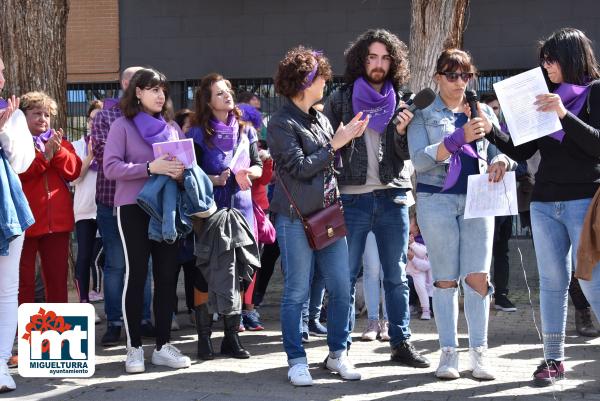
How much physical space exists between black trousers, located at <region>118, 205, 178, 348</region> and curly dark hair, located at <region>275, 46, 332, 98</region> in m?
1.33

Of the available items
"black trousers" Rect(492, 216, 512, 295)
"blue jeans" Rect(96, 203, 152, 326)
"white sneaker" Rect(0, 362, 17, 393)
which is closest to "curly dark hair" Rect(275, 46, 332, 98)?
"blue jeans" Rect(96, 203, 152, 326)

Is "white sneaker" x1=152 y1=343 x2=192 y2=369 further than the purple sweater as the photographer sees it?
Yes

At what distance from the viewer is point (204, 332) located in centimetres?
636

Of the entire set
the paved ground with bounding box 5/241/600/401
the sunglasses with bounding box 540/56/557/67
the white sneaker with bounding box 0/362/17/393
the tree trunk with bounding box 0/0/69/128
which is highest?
the tree trunk with bounding box 0/0/69/128

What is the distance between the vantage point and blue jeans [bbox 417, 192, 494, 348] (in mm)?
5469

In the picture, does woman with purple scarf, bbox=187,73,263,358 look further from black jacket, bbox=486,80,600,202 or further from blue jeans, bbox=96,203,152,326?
black jacket, bbox=486,80,600,202

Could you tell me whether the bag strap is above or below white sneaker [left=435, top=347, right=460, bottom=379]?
above

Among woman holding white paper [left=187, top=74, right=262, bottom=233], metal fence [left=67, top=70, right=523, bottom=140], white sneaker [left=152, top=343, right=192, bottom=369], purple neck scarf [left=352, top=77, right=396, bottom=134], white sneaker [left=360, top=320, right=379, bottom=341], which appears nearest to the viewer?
purple neck scarf [left=352, top=77, right=396, bottom=134]

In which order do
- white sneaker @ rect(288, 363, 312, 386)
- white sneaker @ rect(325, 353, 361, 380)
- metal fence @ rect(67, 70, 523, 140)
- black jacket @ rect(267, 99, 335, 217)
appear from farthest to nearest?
metal fence @ rect(67, 70, 523, 140), white sneaker @ rect(325, 353, 361, 380), white sneaker @ rect(288, 363, 312, 386), black jacket @ rect(267, 99, 335, 217)

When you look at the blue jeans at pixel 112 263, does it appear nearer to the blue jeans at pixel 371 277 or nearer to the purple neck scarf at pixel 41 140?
the purple neck scarf at pixel 41 140

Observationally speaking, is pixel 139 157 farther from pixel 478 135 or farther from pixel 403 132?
pixel 478 135

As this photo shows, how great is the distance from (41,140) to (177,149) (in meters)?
1.23

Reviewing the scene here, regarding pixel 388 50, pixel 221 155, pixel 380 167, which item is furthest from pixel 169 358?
pixel 388 50

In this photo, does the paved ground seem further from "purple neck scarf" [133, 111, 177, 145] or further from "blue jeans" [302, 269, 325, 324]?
"purple neck scarf" [133, 111, 177, 145]
